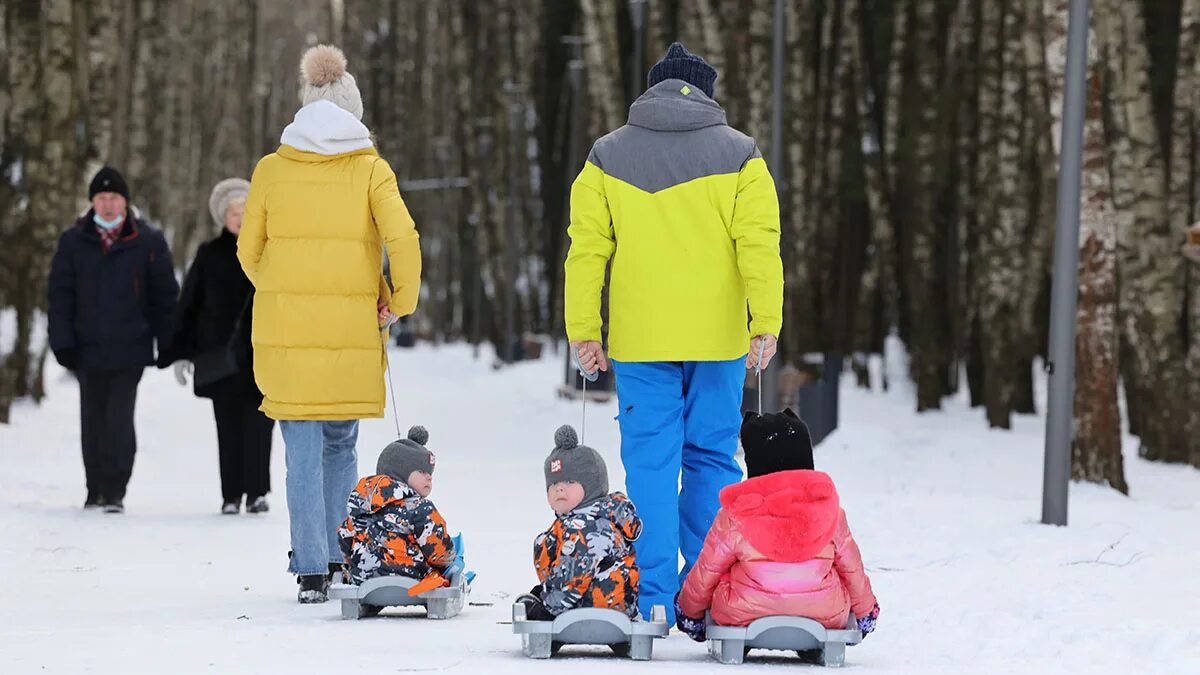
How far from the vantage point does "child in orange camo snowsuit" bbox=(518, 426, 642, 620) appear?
6.27 metres

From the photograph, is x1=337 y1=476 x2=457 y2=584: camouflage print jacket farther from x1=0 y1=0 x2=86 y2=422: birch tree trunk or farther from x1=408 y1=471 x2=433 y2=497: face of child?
x1=0 y1=0 x2=86 y2=422: birch tree trunk

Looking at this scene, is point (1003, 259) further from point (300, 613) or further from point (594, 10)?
point (300, 613)

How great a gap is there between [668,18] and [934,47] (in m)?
10.7

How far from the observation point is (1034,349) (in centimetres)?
2370

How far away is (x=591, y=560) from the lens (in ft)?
20.6

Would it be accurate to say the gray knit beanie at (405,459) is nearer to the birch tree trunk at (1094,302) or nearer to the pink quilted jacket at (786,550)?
the pink quilted jacket at (786,550)

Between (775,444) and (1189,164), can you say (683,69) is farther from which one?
(1189,164)

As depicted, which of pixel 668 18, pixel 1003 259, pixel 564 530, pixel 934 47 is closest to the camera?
pixel 564 530

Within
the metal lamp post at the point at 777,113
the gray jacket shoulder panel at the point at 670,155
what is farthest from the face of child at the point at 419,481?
the metal lamp post at the point at 777,113

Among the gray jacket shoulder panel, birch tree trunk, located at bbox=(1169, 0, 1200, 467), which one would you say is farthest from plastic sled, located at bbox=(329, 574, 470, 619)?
birch tree trunk, located at bbox=(1169, 0, 1200, 467)

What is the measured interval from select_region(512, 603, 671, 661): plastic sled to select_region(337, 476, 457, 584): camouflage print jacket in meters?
0.92

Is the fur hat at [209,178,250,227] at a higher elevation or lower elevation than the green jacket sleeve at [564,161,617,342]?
higher

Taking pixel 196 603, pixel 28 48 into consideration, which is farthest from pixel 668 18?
pixel 196 603

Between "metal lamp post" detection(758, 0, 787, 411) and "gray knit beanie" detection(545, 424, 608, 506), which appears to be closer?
"gray knit beanie" detection(545, 424, 608, 506)
